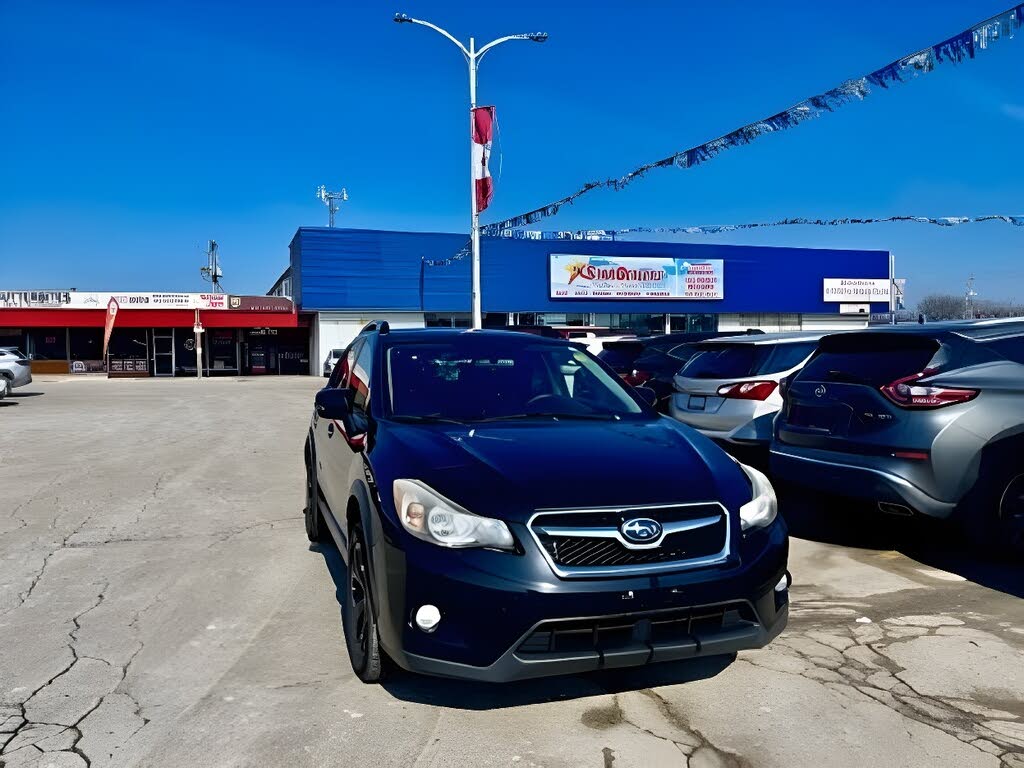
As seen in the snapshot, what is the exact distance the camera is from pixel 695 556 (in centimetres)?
300

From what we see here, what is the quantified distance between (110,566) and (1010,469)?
20.0 feet

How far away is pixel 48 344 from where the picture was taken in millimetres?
42000

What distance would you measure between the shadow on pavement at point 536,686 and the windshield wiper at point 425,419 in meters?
1.16

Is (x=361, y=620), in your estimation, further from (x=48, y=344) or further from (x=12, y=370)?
(x=48, y=344)

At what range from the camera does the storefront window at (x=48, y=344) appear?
41656 mm

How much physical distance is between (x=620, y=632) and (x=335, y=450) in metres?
2.33

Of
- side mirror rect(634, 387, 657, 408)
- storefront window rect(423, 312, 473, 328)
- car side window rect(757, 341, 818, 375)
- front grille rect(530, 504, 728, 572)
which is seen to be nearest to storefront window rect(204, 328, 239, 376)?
storefront window rect(423, 312, 473, 328)

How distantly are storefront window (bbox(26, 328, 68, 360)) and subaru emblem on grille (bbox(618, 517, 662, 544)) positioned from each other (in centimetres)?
4644

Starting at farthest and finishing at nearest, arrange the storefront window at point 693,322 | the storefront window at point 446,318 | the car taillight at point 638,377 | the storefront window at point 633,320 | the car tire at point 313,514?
the storefront window at point 693,322, the storefront window at point 633,320, the storefront window at point 446,318, the car taillight at point 638,377, the car tire at point 313,514

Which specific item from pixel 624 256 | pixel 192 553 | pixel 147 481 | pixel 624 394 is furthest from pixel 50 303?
pixel 624 394

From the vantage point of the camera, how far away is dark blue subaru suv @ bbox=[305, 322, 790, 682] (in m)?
2.84

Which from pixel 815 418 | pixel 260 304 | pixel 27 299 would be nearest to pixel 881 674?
pixel 815 418

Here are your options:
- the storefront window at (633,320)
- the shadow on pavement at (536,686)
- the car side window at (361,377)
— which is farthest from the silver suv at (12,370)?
the storefront window at (633,320)

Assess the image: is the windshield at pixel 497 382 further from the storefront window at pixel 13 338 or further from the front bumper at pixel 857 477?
the storefront window at pixel 13 338
